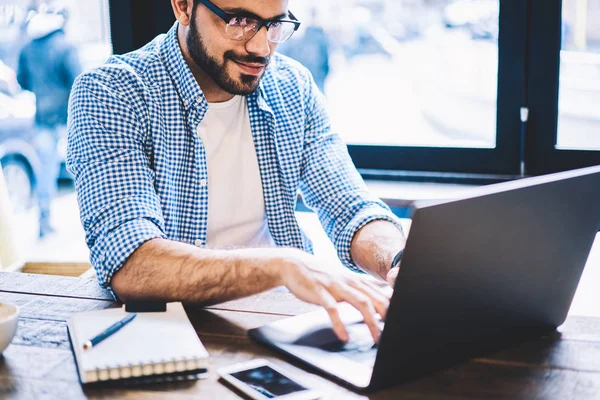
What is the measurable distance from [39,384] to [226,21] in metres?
0.91

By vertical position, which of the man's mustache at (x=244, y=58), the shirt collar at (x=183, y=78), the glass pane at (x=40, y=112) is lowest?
the glass pane at (x=40, y=112)

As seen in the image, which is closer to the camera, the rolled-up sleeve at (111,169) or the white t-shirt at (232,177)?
the rolled-up sleeve at (111,169)

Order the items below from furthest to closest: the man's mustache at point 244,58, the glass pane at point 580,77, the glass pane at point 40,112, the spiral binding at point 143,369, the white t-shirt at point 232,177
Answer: the glass pane at point 40,112
the glass pane at point 580,77
the white t-shirt at point 232,177
the man's mustache at point 244,58
the spiral binding at point 143,369

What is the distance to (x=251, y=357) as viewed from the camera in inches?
40.4

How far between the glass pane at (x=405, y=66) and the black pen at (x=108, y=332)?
1.65m

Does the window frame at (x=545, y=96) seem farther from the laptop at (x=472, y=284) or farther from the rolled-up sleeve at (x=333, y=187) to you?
the laptop at (x=472, y=284)

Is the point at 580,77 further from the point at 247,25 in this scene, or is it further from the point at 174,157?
the point at 174,157

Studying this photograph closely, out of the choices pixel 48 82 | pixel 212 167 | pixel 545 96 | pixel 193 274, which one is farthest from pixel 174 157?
pixel 48 82

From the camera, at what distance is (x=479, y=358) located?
1.02 metres

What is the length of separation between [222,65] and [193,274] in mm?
614

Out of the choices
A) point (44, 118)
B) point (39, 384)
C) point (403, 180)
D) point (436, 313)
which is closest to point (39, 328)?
point (39, 384)

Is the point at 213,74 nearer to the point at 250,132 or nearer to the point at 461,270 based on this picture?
the point at 250,132

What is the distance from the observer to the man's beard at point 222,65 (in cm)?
165

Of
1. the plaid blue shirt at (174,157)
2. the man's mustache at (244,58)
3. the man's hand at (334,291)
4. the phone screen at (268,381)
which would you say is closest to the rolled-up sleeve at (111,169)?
the plaid blue shirt at (174,157)
